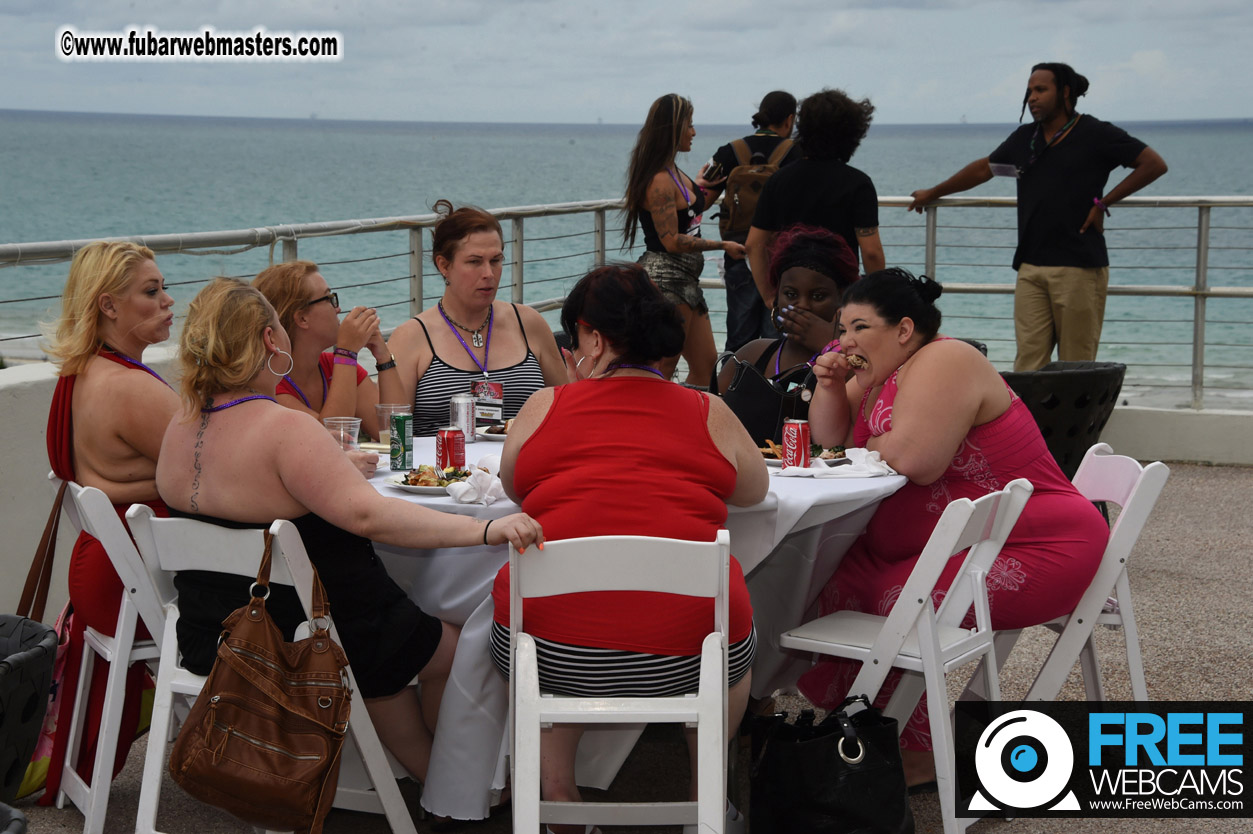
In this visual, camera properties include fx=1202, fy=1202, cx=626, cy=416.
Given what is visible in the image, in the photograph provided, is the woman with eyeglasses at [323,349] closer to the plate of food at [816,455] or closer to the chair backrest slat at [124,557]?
the chair backrest slat at [124,557]

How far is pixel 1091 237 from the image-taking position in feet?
18.9

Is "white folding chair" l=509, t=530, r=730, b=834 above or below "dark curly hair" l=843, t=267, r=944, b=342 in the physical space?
below

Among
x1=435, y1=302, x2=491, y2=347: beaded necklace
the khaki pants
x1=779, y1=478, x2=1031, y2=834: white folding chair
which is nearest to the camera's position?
x1=779, y1=478, x2=1031, y2=834: white folding chair

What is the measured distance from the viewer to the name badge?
3428 mm

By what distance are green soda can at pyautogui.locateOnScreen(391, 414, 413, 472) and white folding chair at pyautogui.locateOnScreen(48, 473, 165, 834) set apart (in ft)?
2.06

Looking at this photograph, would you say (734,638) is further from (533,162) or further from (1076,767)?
(533,162)

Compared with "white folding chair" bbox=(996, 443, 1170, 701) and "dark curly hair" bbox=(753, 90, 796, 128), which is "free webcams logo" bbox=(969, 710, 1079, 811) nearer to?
"white folding chair" bbox=(996, 443, 1170, 701)

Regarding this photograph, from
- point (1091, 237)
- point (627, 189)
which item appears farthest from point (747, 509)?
point (1091, 237)

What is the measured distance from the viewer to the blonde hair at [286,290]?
10.6 ft

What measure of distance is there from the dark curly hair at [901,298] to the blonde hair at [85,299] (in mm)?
1797

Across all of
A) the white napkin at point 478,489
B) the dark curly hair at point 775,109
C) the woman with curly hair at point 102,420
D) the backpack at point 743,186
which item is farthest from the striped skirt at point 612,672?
the dark curly hair at point 775,109

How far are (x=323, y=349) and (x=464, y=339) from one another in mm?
509

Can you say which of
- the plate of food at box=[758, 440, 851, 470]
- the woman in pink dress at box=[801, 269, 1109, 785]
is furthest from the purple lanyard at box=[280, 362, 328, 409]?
the woman in pink dress at box=[801, 269, 1109, 785]

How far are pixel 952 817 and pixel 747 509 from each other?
78 centimetres
